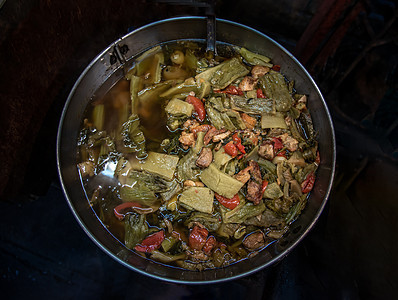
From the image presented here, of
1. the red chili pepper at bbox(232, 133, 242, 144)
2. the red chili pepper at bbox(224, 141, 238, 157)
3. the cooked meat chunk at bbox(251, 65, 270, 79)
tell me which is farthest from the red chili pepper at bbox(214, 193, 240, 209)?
the cooked meat chunk at bbox(251, 65, 270, 79)

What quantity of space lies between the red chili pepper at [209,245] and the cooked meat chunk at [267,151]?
0.89 metres

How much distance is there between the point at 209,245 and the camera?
2139mm

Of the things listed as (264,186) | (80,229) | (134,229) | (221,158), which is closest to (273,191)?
(264,186)

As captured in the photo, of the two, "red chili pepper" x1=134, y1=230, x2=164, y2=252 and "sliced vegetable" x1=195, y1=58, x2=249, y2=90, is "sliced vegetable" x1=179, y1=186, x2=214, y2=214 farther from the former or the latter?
"sliced vegetable" x1=195, y1=58, x2=249, y2=90

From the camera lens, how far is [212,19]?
2.45 m

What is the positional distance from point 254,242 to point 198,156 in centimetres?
90

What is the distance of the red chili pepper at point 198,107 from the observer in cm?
249

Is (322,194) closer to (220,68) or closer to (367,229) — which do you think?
(367,229)

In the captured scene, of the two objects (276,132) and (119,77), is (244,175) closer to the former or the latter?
(276,132)

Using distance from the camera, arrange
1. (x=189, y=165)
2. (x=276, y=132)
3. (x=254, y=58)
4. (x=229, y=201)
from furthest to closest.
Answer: (x=254, y=58), (x=276, y=132), (x=189, y=165), (x=229, y=201)

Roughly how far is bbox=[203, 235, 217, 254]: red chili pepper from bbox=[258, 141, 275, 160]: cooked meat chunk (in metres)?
0.89

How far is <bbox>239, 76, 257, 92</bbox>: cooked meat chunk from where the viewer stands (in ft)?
8.50

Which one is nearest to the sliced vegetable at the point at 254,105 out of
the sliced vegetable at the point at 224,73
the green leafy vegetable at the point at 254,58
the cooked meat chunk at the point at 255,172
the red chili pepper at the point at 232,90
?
the red chili pepper at the point at 232,90

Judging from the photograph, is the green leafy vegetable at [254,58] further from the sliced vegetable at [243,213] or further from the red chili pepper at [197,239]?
the red chili pepper at [197,239]
